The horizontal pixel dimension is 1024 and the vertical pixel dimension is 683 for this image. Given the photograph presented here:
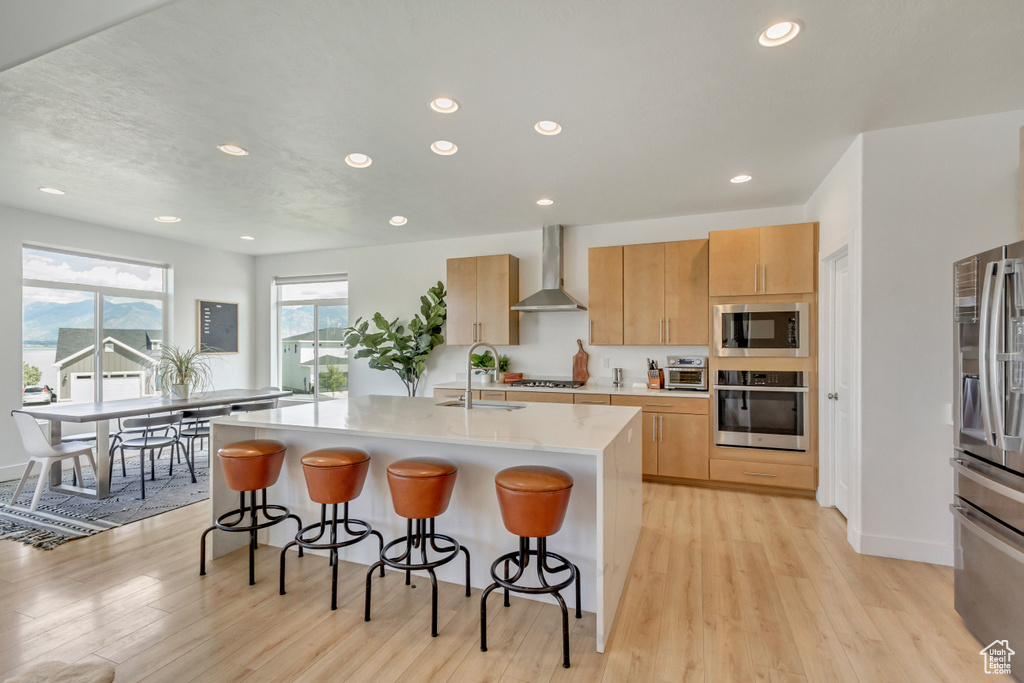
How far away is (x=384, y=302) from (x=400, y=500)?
14.4 feet

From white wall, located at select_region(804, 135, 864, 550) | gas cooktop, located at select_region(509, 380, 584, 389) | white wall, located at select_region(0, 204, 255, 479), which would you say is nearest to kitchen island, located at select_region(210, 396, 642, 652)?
white wall, located at select_region(804, 135, 864, 550)

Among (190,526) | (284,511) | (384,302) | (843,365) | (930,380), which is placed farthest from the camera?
(384,302)

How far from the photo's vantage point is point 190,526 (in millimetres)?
3260

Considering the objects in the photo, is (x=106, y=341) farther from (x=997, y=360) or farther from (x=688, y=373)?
(x=997, y=360)

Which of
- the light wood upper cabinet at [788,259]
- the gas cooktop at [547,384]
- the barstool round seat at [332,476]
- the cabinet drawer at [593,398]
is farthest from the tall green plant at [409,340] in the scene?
the light wood upper cabinet at [788,259]

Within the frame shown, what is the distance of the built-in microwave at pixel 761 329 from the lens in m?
3.86

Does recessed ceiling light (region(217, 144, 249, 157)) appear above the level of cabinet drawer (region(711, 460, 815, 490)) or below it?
above

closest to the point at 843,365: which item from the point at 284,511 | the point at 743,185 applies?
the point at 743,185

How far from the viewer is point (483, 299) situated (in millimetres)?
5293

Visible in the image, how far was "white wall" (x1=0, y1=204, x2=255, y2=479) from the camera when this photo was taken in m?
4.40

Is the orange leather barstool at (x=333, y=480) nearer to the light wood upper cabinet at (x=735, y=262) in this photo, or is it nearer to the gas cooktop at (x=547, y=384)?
the gas cooktop at (x=547, y=384)

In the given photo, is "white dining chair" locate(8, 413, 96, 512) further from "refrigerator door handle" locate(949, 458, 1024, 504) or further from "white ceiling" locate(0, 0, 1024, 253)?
"refrigerator door handle" locate(949, 458, 1024, 504)

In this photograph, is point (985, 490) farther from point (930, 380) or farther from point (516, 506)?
point (516, 506)

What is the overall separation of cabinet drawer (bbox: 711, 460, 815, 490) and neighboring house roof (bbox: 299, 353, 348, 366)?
16.2 feet
